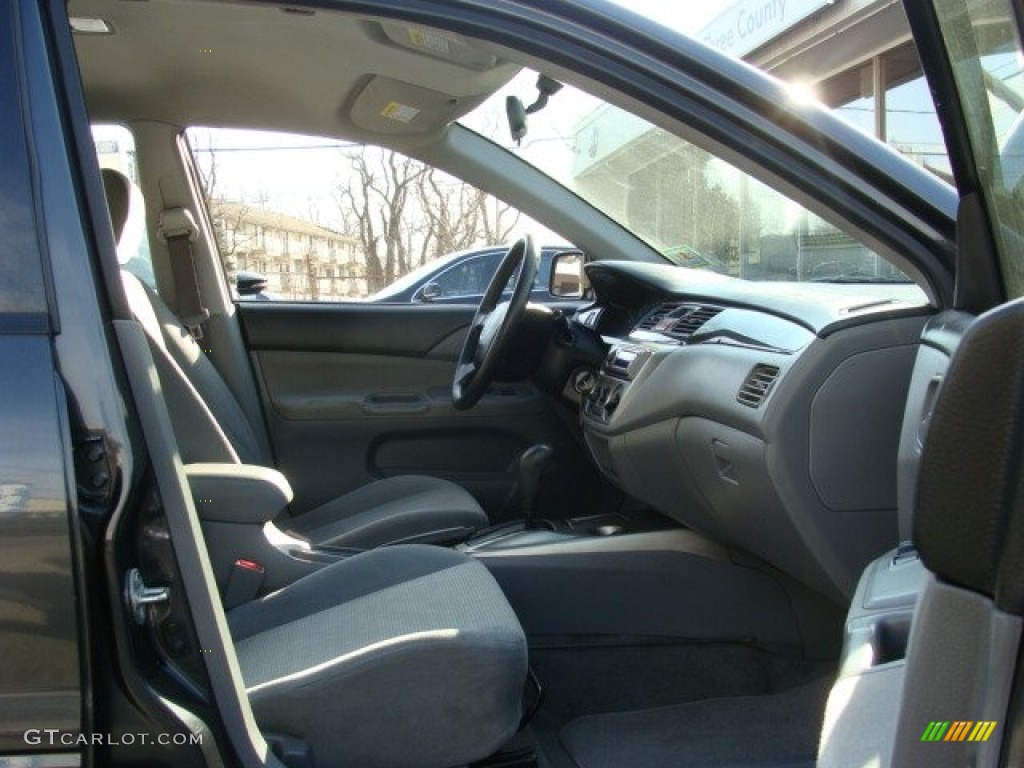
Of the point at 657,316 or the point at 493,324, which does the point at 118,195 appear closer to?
the point at 493,324

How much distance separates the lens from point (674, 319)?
2527 millimetres

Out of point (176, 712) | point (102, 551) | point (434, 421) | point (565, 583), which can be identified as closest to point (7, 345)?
point (102, 551)

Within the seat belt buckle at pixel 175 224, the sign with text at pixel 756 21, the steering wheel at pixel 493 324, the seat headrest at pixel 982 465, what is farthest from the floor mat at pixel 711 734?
the sign with text at pixel 756 21

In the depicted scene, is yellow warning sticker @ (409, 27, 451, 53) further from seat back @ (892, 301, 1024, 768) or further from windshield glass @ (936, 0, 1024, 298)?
seat back @ (892, 301, 1024, 768)

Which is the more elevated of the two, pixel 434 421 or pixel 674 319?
pixel 674 319

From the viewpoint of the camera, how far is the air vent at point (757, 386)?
74.3 inches

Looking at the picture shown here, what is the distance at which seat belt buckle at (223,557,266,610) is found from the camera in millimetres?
2154

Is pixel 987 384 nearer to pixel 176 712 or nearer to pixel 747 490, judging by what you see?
pixel 176 712

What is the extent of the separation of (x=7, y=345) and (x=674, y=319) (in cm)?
177

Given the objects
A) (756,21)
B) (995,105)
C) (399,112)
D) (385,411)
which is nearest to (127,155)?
(399,112)

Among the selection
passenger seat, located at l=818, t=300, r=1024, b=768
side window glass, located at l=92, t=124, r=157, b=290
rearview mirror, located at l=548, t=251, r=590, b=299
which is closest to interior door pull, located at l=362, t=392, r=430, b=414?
rearview mirror, located at l=548, t=251, r=590, b=299

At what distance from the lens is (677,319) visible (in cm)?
251

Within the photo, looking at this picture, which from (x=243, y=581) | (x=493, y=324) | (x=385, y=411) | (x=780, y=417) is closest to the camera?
(x=780, y=417)

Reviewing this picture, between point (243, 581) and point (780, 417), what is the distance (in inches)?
48.1
